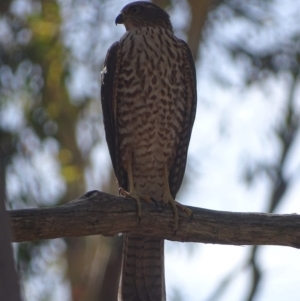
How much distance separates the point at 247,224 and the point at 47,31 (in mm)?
5498

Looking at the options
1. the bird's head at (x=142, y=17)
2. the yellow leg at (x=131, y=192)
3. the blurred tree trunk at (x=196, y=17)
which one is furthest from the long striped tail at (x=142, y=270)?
the blurred tree trunk at (x=196, y=17)

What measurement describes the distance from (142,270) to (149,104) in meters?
1.03

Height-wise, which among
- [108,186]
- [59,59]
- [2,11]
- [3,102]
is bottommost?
[108,186]

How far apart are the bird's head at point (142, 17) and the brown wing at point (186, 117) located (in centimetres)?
28

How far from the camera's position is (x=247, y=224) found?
362 cm

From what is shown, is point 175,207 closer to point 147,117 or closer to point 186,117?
point 147,117

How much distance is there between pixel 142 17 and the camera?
194 inches

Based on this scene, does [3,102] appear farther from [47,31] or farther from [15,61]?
[47,31]

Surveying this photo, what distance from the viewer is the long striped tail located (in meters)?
4.29

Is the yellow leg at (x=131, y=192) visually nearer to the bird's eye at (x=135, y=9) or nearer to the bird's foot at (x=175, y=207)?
the bird's foot at (x=175, y=207)

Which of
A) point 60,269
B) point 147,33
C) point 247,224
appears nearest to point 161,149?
point 147,33

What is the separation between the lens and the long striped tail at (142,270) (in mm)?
4285

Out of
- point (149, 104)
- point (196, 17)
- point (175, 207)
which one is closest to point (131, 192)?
point (175, 207)

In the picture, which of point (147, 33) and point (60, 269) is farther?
point (60, 269)
